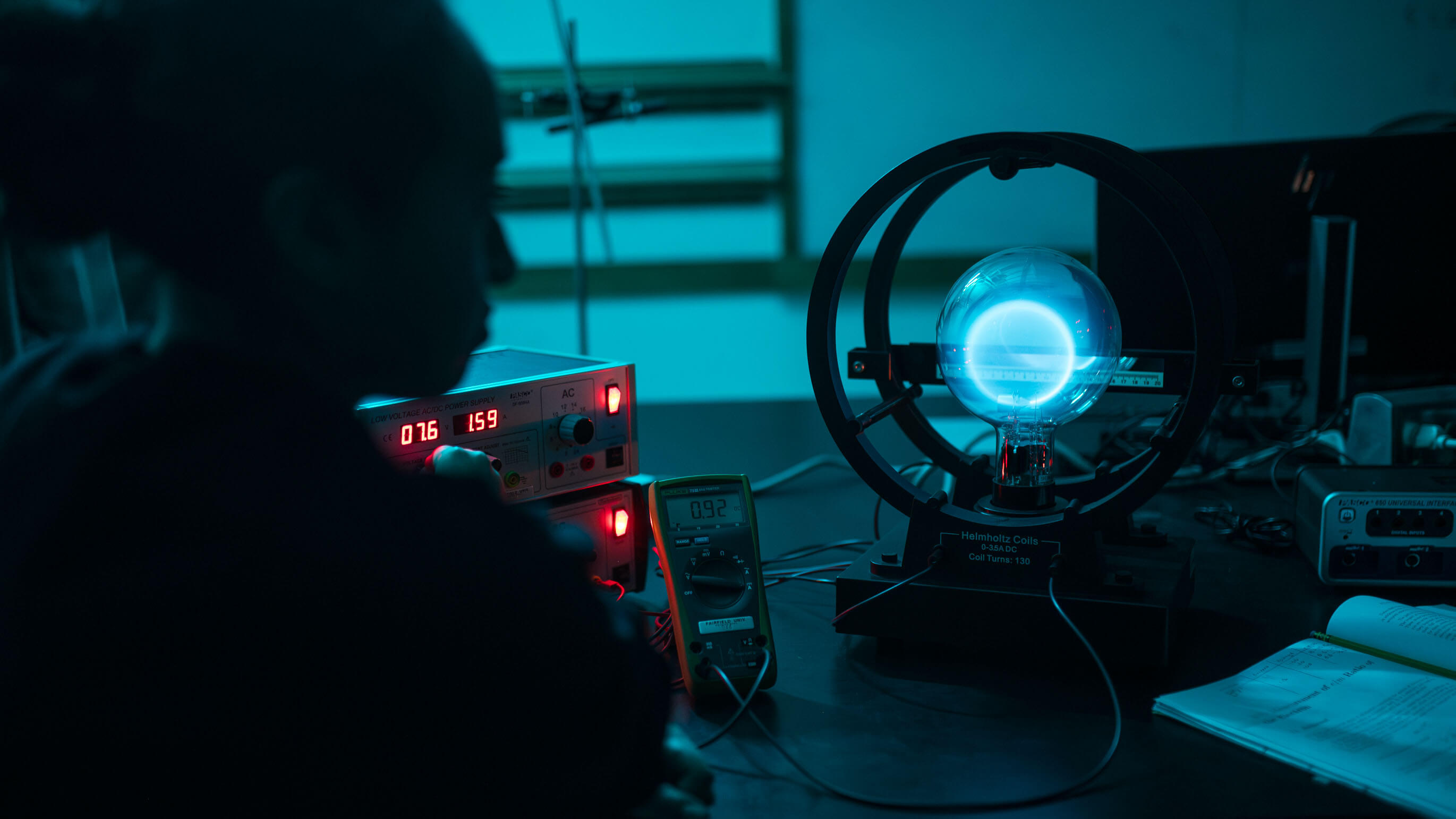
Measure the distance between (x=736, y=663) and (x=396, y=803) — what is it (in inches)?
16.9

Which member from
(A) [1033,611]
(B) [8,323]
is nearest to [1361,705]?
(A) [1033,611]

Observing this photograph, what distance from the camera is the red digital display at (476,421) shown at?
3.05 ft

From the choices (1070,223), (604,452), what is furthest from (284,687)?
(1070,223)

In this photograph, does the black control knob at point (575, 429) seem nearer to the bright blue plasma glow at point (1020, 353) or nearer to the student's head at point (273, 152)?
the bright blue plasma glow at point (1020, 353)

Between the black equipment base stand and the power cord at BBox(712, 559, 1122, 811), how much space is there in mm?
15

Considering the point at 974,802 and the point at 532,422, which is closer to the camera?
the point at 974,802

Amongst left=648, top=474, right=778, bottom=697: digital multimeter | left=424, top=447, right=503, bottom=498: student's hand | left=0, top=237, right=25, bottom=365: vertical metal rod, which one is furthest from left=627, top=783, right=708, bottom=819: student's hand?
left=0, top=237, right=25, bottom=365: vertical metal rod

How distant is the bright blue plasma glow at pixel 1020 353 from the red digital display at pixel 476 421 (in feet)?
1.46

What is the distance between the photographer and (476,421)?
940 mm

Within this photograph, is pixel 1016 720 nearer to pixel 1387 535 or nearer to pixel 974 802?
pixel 974 802

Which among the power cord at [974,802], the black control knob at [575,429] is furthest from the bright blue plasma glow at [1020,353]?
the black control knob at [575,429]

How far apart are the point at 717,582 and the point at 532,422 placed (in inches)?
9.8

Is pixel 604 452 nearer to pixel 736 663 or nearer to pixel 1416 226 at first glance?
pixel 736 663

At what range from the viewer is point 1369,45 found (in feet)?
10.3
